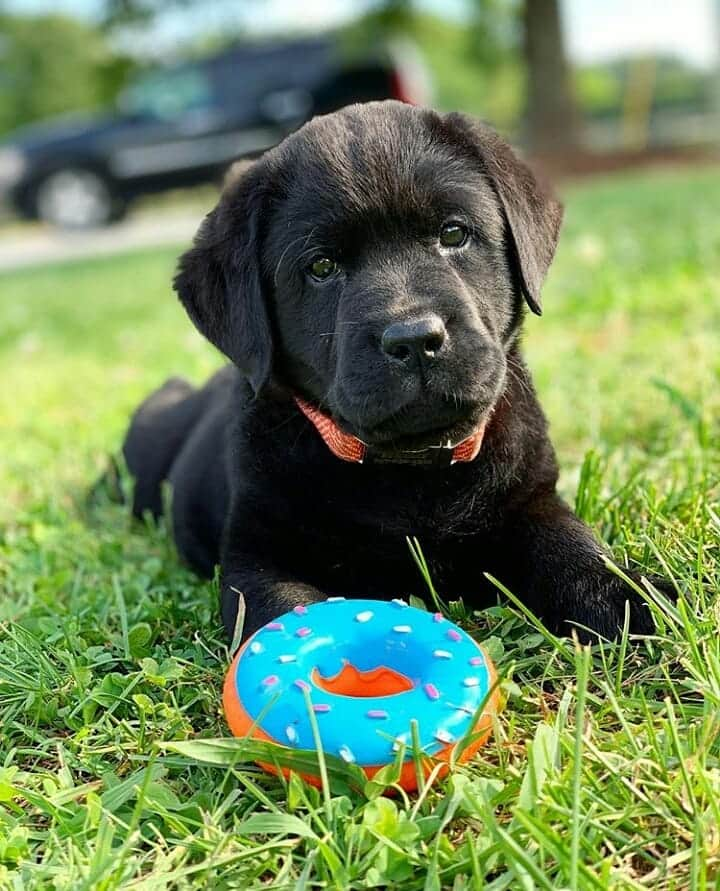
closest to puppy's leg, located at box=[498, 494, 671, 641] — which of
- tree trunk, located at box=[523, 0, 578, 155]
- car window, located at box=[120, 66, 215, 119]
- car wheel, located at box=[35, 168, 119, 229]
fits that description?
tree trunk, located at box=[523, 0, 578, 155]

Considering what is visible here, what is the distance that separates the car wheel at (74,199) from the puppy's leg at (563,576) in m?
16.0

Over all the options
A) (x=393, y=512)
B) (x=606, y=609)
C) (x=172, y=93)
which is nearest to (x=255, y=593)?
(x=393, y=512)

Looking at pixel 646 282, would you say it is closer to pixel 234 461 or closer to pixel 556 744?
pixel 234 461

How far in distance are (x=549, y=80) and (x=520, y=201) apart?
14267mm

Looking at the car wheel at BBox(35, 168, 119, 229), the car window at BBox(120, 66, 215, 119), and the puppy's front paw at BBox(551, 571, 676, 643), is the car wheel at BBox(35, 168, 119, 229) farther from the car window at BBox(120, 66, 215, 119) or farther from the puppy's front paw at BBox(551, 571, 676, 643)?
the puppy's front paw at BBox(551, 571, 676, 643)

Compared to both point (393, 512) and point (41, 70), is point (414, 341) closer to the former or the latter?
point (393, 512)

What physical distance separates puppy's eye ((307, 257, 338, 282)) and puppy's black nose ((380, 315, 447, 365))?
0.37m

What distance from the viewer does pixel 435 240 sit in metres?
2.43

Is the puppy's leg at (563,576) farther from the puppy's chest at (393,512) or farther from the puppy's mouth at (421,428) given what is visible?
the puppy's mouth at (421,428)

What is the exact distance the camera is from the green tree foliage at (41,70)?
140 feet

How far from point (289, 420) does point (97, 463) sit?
1830 millimetres

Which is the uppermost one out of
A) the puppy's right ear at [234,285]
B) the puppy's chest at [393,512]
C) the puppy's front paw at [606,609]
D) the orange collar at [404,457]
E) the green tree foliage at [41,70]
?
the puppy's right ear at [234,285]

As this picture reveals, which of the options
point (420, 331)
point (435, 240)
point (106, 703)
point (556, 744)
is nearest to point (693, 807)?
point (556, 744)

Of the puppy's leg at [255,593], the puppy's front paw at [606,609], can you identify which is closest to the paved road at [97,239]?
the puppy's leg at [255,593]
